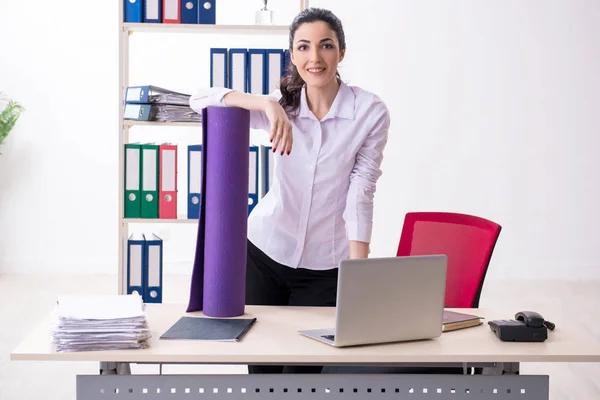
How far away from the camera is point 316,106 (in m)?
2.46

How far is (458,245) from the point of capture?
2725mm

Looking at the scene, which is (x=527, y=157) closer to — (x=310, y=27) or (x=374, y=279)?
(x=310, y=27)

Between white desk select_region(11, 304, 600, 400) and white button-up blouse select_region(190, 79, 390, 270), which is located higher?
white button-up blouse select_region(190, 79, 390, 270)

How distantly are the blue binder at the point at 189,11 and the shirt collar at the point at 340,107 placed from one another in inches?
58.1

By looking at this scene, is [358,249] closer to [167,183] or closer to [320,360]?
[320,360]

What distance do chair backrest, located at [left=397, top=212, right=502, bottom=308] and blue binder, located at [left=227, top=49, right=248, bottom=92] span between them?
48.5 inches

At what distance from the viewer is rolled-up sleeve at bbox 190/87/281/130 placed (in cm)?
238

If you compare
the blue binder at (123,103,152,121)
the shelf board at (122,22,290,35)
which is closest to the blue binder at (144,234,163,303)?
the blue binder at (123,103,152,121)

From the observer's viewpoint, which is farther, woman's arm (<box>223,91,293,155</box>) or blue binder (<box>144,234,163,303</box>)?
blue binder (<box>144,234,163,303</box>)

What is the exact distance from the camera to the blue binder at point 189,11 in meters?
3.74

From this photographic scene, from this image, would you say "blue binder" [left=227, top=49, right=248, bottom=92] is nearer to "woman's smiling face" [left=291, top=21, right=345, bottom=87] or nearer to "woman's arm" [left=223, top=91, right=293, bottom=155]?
"woman's smiling face" [left=291, top=21, right=345, bottom=87]

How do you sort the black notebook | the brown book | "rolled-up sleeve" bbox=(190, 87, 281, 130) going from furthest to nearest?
"rolled-up sleeve" bbox=(190, 87, 281, 130), the brown book, the black notebook

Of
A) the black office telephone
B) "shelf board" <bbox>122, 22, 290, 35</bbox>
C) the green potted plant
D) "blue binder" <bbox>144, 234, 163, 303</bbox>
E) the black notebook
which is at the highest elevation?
"shelf board" <bbox>122, 22, 290, 35</bbox>

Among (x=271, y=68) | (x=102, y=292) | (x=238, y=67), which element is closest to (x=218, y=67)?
A: (x=238, y=67)
